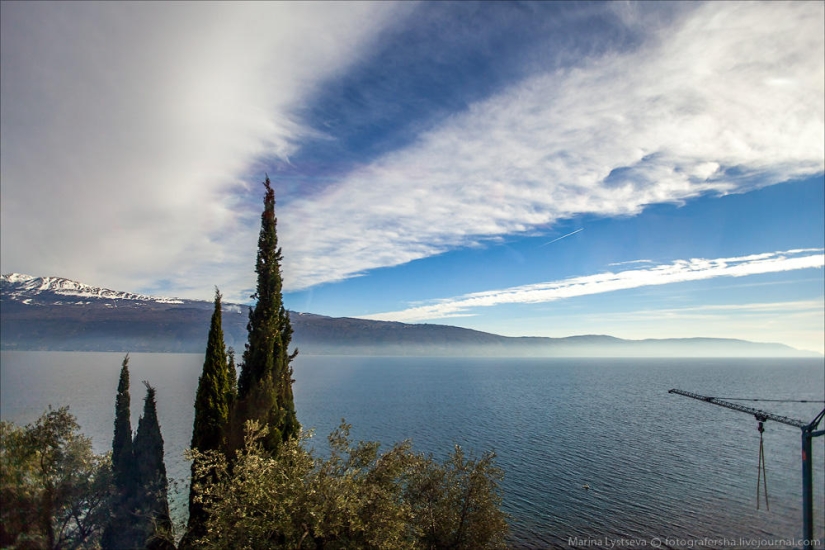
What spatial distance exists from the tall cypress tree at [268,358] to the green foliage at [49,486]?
13.1 metres

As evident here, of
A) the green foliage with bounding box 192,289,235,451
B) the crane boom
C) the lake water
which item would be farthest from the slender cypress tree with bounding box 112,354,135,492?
the crane boom

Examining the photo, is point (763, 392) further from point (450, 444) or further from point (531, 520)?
point (531, 520)

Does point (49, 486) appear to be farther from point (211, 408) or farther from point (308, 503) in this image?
point (308, 503)

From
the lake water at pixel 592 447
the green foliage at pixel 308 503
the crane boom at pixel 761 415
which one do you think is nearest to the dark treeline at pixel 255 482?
the green foliage at pixel 308 503

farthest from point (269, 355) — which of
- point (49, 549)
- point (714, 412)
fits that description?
point (714, 412)

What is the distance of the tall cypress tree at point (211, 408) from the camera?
77.3 feet

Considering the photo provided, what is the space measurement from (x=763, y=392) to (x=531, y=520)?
466 feet

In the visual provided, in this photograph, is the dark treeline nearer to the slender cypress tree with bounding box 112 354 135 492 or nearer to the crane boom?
the slender cypress tree with bounding box 112 354 135 492

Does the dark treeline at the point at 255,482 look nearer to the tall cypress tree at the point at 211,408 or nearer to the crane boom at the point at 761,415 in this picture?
the tall cypress tree at the point at 211,408

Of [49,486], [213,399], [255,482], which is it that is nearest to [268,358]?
[213,399]

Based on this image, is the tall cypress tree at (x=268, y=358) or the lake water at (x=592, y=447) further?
the lake water at (x=592, y=447)

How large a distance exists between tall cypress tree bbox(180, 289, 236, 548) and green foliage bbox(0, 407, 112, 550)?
349 inches

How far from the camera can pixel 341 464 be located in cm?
1953

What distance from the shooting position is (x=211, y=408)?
25.4 meters
